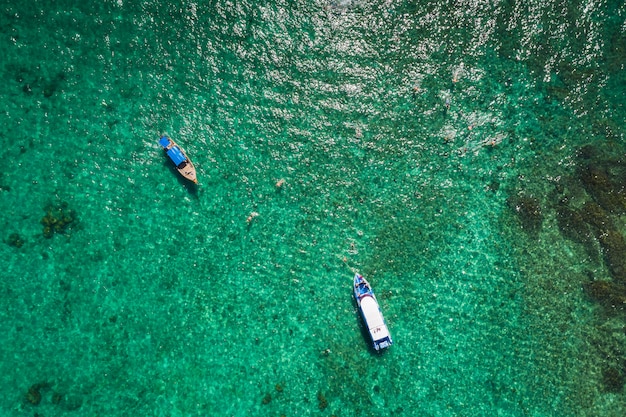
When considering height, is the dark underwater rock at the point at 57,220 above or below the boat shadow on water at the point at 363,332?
above

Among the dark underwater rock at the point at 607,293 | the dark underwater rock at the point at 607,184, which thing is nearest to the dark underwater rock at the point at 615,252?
the dark underwater rock at the point at 607,293

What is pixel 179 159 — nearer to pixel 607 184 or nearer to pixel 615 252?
pixel 607 184

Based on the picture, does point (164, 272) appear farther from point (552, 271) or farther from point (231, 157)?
point (552, 271)

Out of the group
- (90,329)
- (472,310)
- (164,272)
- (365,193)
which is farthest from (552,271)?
(90,329)

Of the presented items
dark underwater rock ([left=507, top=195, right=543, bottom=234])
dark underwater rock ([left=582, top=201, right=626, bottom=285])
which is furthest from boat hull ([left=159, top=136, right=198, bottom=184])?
dark underwater rock ([left=582, top=201, right=626, bottom=285])

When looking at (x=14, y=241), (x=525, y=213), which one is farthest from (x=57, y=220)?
(x=525, y=213)

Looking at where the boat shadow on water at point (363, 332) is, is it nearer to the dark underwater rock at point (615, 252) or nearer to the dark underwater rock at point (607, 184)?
the dark underwater rock at point (615, 252)
